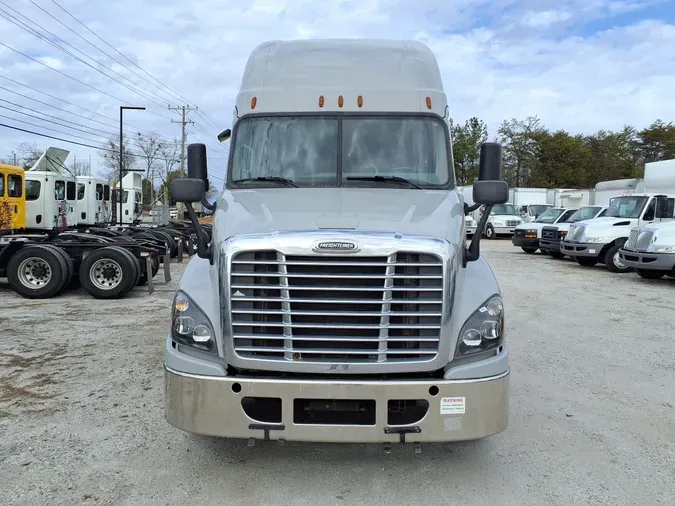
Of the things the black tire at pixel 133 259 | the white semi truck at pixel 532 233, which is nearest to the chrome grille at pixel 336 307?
the black tire at pixel 133 259

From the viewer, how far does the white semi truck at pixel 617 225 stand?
16.8 meters

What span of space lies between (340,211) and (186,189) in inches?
45.3

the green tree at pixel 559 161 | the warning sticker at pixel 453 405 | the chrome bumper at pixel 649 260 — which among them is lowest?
the warning sticker at pixel 453 405

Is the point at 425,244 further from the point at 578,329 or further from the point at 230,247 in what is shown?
the point at 578,329

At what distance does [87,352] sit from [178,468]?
352cm

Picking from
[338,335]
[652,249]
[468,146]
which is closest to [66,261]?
[338,335]

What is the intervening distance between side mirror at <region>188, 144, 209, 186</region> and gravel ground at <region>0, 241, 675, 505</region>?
6.50 feet

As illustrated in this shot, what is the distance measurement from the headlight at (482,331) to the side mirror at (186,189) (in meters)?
2.11

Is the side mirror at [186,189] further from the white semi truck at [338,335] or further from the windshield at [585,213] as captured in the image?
the windshield at [585,213]

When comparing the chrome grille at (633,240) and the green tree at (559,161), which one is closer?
the chrome grille at (633,240)

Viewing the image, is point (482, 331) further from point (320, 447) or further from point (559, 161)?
point (559, 161)

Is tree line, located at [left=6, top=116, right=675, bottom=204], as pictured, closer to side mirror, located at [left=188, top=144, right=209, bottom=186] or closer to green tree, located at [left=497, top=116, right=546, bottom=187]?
green tree, located at [left=497, top=116, right=546, bottom=187]

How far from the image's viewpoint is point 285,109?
505 cm

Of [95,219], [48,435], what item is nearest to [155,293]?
[48,435]
